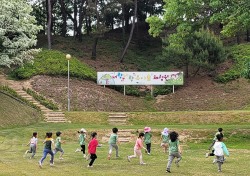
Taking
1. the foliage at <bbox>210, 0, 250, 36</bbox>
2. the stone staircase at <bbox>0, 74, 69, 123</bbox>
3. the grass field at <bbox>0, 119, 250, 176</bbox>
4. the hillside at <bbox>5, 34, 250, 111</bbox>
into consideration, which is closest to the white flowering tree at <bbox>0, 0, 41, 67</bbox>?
the stone staircase at <bbox>0, 74, 69, 123</bbox>

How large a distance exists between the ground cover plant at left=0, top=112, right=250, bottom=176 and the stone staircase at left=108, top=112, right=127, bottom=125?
0.63 meters

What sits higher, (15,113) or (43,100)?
(43,100)

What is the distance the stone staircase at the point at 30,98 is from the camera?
3100 cm

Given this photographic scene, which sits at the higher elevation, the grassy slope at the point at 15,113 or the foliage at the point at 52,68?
the foliage at the point at 52,68

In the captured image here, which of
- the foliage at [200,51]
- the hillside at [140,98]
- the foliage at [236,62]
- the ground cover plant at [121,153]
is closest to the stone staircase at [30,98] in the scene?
the ground cover plant at [121,153]

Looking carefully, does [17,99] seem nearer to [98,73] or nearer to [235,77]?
[98,73]

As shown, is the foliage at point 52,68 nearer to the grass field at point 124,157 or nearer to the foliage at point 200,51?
the foliage at point 200,51

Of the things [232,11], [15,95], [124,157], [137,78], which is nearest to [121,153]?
[124,157]

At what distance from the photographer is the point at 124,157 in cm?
1736

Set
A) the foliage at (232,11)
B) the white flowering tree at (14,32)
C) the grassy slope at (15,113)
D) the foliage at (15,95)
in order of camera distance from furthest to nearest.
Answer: the foliage at (15,95)
the white flowering tree at (14,32)
the grassy slope at (15,113)
the foliage at (232,11)

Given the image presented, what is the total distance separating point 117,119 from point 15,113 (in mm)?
7891

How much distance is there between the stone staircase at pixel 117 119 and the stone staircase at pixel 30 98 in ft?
12.0

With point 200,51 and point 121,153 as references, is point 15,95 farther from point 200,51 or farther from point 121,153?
point 200,51

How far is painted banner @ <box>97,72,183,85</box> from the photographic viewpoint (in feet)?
137
